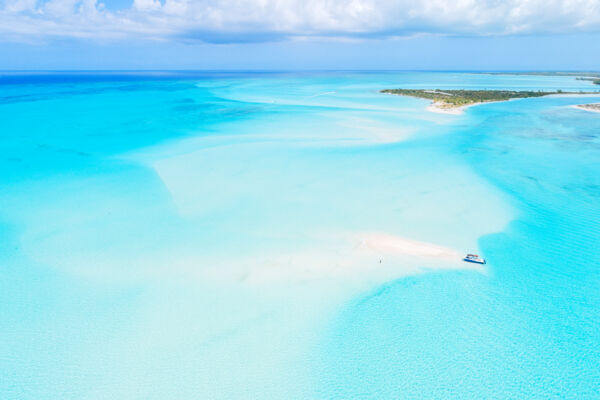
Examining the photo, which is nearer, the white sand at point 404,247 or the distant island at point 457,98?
the white sand at point 404,247

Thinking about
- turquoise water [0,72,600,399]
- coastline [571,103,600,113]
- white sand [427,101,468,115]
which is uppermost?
coastline [571,103,600,113]

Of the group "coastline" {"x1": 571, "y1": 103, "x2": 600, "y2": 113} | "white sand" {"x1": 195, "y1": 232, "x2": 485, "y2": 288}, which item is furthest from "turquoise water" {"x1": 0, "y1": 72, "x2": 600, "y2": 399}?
"coastline" {"x1": 571, "y1": 103, "x2": 600, "y2": 113}

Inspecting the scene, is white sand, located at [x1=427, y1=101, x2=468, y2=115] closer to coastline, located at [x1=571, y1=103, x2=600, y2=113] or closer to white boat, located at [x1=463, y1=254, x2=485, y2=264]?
coastline, located at [x1=571, y1=103, x2=600, y2=113]

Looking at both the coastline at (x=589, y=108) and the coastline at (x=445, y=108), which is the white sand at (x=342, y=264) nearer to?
the coastline at (x=445, y=108)

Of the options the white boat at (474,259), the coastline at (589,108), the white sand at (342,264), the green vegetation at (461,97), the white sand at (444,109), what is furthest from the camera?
the green vegetation at (461,97)

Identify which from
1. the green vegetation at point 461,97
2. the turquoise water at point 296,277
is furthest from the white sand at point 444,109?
the turquoise water at point 296,277

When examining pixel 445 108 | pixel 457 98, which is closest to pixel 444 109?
pixel 445 108

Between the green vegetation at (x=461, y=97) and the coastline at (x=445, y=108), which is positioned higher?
the green vegetation at (x=461, y=97)

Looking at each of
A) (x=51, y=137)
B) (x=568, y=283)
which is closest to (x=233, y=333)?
(x=568, y=283)

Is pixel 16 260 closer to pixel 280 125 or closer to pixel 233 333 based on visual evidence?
pixel 233 333

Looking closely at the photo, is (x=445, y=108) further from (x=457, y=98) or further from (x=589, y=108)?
(x=589, y=108)
